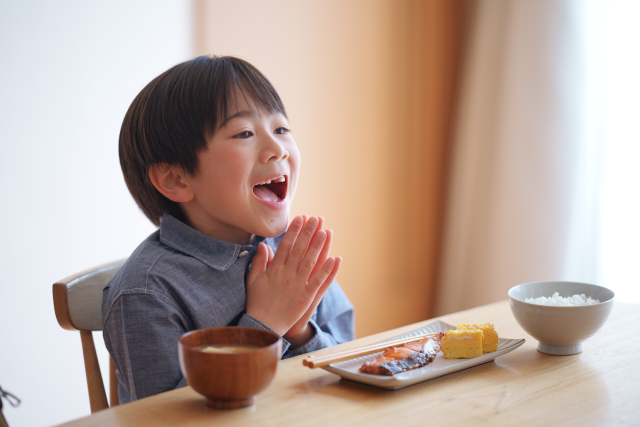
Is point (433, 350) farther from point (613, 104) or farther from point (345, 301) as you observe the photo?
point (613, 104)

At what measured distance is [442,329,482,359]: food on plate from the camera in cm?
74

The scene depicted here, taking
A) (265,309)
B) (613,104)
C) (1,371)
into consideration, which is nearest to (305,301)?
(265,309)

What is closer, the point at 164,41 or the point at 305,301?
the point at 305,301

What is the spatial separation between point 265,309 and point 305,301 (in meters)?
0.07

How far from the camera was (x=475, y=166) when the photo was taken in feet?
7.53

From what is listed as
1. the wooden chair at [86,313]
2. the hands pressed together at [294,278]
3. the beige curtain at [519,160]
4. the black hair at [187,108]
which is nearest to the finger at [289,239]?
the hands pressed together at [294,278]

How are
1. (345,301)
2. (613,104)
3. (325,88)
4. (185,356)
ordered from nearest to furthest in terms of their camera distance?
(185,356) → (345,301) → (613,104) → (325,88)

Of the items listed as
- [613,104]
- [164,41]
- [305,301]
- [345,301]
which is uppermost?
[164,41]

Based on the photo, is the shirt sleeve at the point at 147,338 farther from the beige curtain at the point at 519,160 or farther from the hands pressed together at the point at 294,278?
the beige curtain at the point at 519,160

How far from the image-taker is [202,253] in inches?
36.7

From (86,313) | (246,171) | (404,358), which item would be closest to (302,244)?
(246,171)

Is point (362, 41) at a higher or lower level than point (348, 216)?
higher

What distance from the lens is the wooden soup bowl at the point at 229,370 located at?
55 cm

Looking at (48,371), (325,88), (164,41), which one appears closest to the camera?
(48,371)
